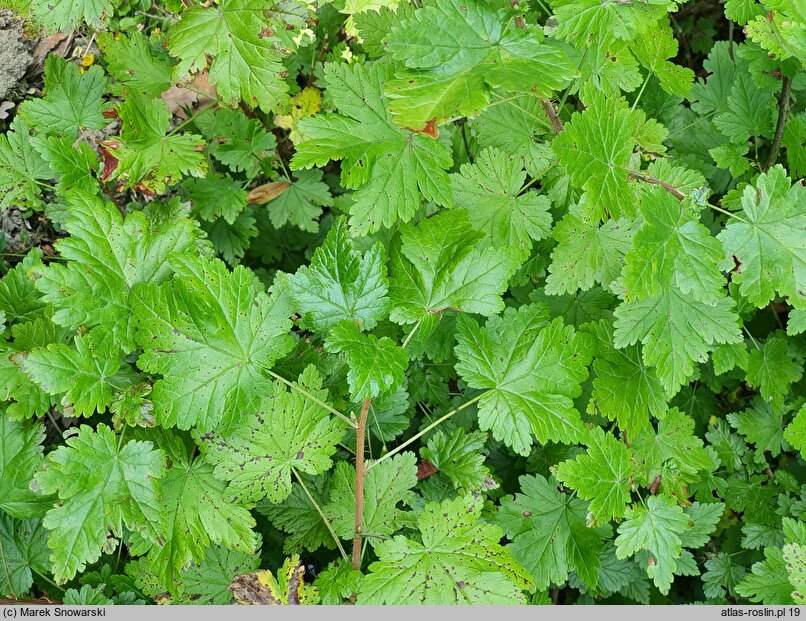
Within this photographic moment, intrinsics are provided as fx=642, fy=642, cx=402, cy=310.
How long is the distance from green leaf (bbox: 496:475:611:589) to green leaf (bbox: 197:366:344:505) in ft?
2.59

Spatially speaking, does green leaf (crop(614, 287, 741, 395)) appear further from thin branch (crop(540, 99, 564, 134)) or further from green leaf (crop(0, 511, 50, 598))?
green leaf (crop(0, 511, 50, 598))

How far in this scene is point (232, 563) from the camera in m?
2.25

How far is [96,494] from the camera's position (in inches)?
72.5

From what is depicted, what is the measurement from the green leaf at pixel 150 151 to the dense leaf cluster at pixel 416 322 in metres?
0.01

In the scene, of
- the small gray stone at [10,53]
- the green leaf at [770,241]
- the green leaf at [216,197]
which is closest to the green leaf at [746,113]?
the green leaf at [770,241]

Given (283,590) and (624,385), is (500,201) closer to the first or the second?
(624,385)

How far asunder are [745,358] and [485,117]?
1374 mm

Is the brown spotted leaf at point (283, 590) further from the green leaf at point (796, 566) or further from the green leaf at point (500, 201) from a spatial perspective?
the green leaf at point (796, 566)

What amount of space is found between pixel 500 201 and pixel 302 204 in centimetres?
102

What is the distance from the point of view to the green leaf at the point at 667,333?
6.90 feet

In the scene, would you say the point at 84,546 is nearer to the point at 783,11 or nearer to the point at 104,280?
the point at 104,280

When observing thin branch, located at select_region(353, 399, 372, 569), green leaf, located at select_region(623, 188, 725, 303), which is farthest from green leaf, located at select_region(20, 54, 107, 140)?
green leaf, located at select_region(623, 188, 725, 303)

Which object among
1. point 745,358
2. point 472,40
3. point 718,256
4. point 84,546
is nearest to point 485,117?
point 472,40

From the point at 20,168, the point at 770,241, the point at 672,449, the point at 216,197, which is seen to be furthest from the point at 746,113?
the point at 20,168
